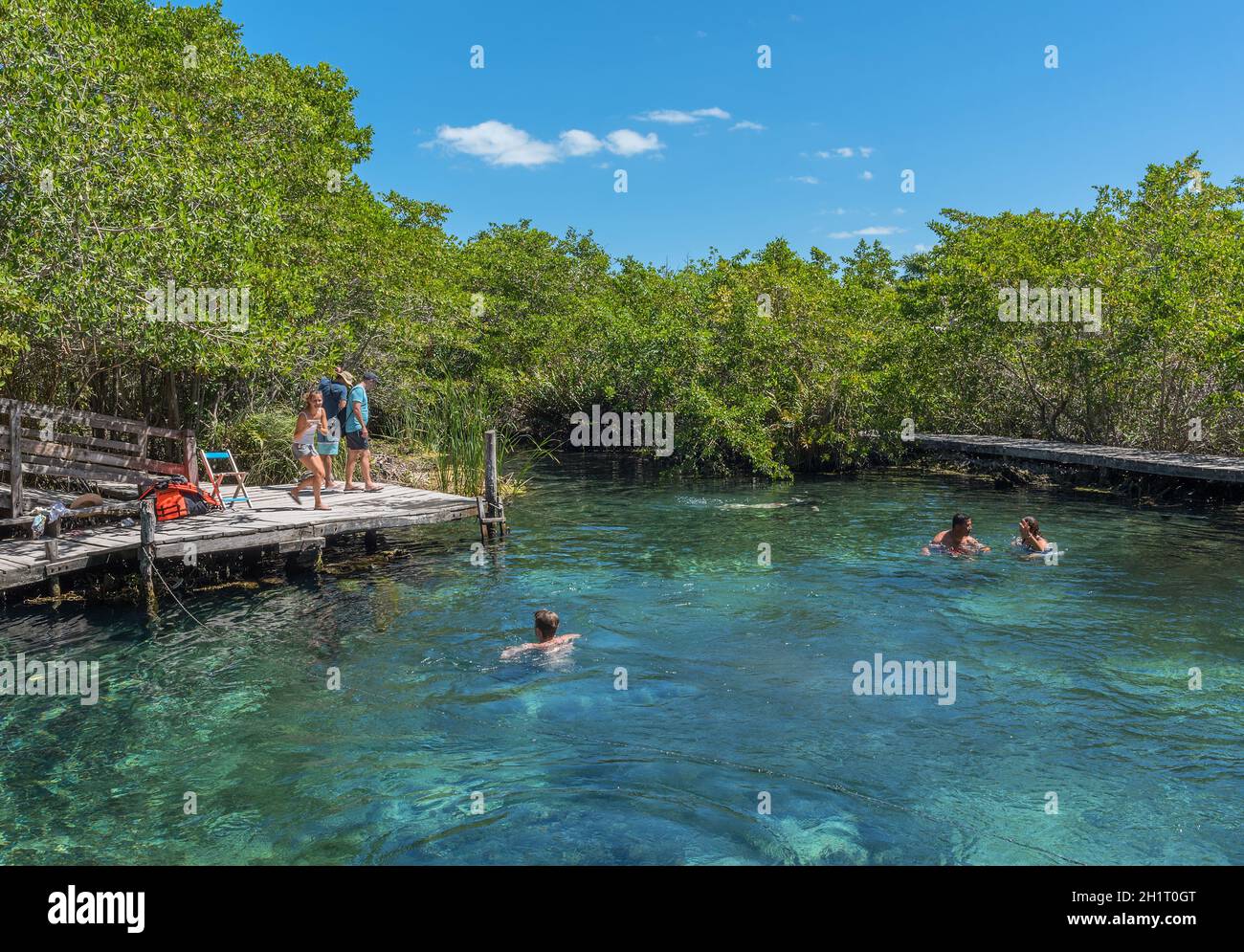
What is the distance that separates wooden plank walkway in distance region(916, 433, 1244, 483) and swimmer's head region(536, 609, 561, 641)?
1572cm

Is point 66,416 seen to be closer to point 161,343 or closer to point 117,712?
point 161,343

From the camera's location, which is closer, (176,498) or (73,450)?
(176,498)

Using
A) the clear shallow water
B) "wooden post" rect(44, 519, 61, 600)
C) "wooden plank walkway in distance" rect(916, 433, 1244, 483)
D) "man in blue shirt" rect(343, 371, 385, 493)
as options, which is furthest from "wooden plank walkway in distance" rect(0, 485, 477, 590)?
"wooden plank walkway in distance" rect(916, 433, 1244, 483)

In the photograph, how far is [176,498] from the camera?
1440 centimetres

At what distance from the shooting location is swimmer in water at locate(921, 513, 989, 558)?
615 inches

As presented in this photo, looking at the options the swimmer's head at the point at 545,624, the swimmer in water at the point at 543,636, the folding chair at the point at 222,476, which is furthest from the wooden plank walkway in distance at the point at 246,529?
the swimmer's head at the point at 545,624

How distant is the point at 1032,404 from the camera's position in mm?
29047

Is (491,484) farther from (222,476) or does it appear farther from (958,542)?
(958,542)

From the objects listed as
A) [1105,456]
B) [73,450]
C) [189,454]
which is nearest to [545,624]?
[189,454]

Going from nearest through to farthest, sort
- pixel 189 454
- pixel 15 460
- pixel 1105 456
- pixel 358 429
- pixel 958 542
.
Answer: pixel 15 460
pixel 958 542
pixel 189 454
pixel 358 429
pixel 1105 456

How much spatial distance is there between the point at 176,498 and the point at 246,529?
1519 mm

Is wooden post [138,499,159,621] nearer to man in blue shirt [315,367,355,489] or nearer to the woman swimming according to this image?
man in blue shirt [315,367,355,489]
